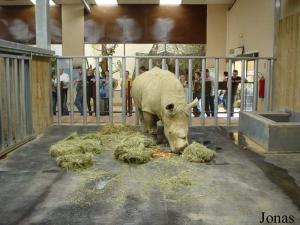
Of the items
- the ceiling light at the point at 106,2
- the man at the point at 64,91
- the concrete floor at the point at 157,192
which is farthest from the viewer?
the ceiling light at the point at 106,2

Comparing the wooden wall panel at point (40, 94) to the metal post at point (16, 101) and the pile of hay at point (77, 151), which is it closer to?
the metal post at point (16, 101)

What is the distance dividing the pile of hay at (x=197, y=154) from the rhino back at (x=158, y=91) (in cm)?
77

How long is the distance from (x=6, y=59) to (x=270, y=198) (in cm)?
423

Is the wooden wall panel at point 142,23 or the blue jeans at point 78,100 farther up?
the wooden wall panel at point 142,23

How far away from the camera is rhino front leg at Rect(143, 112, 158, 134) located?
6521mm

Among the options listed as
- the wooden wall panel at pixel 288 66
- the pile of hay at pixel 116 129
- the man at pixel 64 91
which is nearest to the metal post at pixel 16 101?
the pile of hay at pixel 116 129

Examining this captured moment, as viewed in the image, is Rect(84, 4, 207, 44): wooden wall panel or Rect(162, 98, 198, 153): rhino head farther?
Rect(84, 4, 207, 44): wooden wall panel

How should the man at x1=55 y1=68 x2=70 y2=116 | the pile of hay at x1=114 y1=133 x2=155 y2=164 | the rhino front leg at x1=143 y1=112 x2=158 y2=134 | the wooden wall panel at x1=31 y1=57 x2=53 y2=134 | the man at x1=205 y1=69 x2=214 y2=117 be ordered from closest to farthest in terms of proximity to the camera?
the pile of hay at x1=114 y1=133 x2=155 y2=164 < the rhino front leg at x1=143 y1=112 x2=158 y2=134 < the wooden wall panel at x1=31 y1=57 x2=53 y2=134 < the man at x1=205 y1=69 x2=214 y2=117 < the man at x1=55 y1=68 x2=70 y2=116

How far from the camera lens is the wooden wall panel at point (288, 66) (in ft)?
26.2

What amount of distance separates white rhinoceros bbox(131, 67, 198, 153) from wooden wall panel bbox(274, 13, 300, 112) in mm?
3091

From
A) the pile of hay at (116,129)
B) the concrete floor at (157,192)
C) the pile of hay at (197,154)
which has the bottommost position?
the concrete floor at (157,192)

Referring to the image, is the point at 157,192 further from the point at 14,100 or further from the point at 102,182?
the point at 14,100

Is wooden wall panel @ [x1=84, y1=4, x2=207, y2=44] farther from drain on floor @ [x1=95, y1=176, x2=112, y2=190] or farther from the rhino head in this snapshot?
drain on floor @ [x1=95, y1=176, x2=112, y2=190]

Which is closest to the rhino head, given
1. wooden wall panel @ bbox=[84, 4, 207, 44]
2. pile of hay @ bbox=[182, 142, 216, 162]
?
pile of hay @ bbox=[182, 142, 216, 162]
